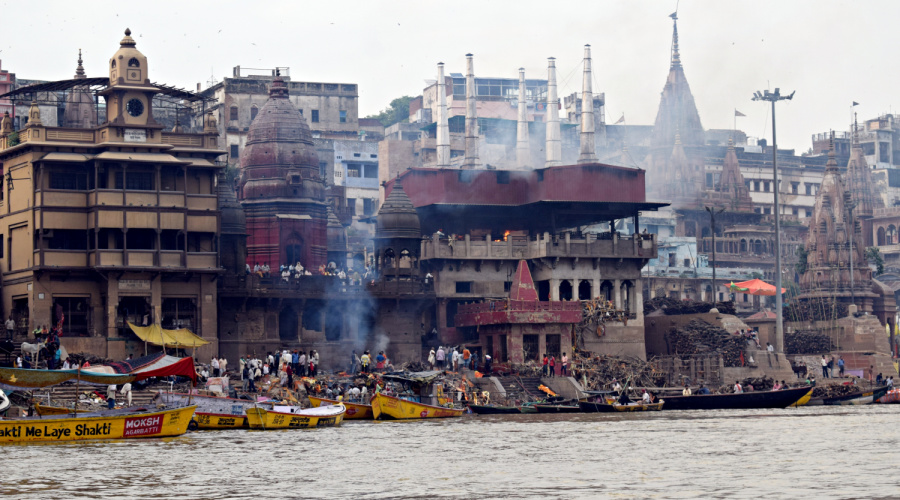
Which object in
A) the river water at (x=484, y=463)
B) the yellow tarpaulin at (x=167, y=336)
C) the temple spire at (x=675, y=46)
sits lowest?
the river water at (x=484, y=463)

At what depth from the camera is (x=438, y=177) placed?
3039 inches

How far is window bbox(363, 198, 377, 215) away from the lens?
11000 centimetres

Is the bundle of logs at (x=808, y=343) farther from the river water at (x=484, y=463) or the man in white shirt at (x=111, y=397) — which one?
the man in white shirt at (x=111, y=397)

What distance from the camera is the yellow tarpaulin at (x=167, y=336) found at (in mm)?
58688

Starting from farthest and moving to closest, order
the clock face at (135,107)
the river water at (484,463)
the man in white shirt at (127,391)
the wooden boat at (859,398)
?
the wooden boat at (859,398) → the clock face at (135,107) → the man in white shirt at (127,391) → the river water at (484,463)

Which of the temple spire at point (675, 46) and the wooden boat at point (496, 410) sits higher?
the temple spire at point (675, 46)

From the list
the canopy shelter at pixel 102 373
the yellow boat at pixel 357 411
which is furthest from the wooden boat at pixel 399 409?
the canopy shelter at pixel 102 373

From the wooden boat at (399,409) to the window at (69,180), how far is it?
16.9 m

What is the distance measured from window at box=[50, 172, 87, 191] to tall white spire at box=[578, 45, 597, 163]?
2852 cm

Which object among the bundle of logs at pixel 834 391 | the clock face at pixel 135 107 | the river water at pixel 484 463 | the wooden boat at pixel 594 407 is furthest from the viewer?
the bundle of logs at pixel 834 391

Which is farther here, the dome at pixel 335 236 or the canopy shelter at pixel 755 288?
the canopy shelter at pixel 755 288

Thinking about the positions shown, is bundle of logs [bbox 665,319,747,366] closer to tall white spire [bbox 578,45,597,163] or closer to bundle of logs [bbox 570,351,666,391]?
bundle of logs [bbox 570,351,666,391]

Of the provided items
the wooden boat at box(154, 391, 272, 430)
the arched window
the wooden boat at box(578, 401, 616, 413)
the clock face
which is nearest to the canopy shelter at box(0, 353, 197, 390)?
the wooden boat at box(154, 391, 272, 430)

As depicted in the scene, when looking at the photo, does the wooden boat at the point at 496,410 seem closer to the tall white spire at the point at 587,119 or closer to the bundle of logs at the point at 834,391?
the bundle of logs at the point at 834,391
